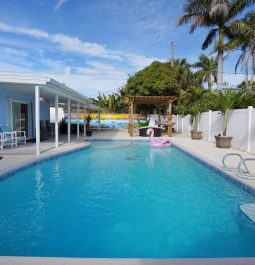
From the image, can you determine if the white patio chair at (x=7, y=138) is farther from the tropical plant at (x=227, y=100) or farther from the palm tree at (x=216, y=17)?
the palm tree at (x=216, y=17)

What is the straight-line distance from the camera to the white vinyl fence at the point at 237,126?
1007 centimetres

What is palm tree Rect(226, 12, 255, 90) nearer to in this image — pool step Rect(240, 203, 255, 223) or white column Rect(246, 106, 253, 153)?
white column Rect(246, 106, 253, 153)

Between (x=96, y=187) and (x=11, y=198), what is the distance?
78.2 inches

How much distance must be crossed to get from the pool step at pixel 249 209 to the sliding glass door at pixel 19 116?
37.5ft

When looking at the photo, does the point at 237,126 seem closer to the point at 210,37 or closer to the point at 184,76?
the point at 210,37

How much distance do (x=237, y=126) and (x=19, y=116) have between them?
11.0 m

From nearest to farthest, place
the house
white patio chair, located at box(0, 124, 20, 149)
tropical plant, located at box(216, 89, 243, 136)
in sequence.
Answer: the house
white patio chair, located at box(0, 124, 20, 149)
tropical plant, located at box(216, 89, 243, 136)

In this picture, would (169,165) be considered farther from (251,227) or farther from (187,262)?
(187,262)

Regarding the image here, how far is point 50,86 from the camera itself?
9984 mm

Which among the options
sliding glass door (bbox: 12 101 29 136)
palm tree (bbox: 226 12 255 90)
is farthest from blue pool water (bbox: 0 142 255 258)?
palm tree (bbox: 226 12 255 90)

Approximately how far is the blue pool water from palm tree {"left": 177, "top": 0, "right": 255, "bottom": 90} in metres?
13.8

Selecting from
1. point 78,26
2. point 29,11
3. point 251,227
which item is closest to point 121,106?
point 78,26

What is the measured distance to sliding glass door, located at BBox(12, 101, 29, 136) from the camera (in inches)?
515

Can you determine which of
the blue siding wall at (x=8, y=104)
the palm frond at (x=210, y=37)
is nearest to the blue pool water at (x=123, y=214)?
the blue siding wall at (x=8, y=104)
